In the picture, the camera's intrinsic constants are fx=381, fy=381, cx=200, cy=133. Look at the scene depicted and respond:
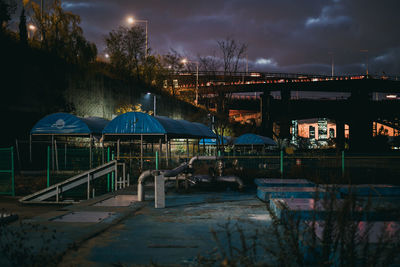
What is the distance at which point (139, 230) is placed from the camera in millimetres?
7996

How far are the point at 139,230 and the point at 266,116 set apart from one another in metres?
73.1

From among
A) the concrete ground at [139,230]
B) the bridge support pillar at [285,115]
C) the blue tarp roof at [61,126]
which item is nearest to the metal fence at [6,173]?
the blue tarp roof at [61,126]

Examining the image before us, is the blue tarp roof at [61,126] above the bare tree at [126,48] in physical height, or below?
below

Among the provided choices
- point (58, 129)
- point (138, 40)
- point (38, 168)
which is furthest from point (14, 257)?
point (138, 40)

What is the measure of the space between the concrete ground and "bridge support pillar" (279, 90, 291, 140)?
69853 millimetres

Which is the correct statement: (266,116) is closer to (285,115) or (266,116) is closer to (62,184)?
(285,115)

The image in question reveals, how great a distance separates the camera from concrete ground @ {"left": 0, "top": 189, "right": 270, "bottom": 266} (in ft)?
19.6

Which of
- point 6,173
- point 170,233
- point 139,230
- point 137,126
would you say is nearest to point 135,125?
point 137,126

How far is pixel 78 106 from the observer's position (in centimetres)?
2880

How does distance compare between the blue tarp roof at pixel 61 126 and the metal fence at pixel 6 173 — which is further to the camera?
the blue tarp roof at pixel 61 126

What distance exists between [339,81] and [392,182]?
215 feet

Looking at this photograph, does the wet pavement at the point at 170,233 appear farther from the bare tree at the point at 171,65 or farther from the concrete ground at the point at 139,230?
the bare tree at the point at 171,65

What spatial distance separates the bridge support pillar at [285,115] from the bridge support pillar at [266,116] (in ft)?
9.01

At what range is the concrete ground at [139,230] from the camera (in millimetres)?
5965
